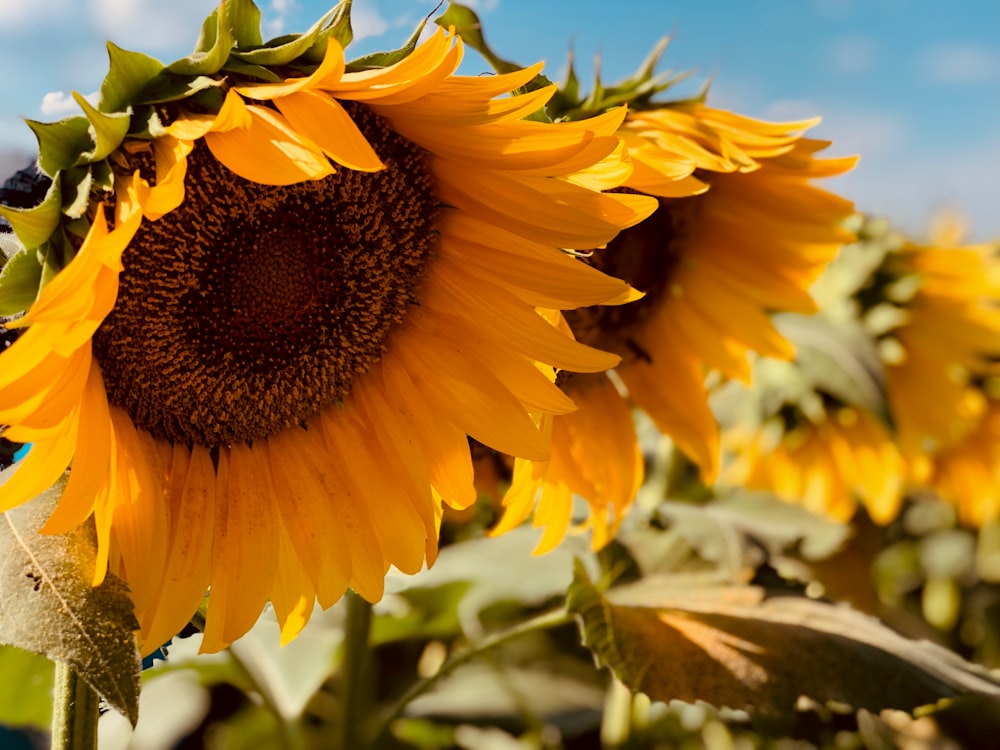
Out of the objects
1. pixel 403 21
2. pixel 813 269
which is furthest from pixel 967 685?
pixel 403 21

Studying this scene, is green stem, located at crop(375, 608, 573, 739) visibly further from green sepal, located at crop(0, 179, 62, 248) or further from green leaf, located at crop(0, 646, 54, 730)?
green sepal, located at crop(0, 179, 62, 248)

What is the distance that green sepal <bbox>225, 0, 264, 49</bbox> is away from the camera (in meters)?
0.82

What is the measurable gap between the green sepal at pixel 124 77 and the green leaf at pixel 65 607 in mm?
295

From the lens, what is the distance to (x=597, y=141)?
88cm

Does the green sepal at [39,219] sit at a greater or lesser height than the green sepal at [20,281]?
greater

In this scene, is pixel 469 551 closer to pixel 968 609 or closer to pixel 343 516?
pixel 343 516

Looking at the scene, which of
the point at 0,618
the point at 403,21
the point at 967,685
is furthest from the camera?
the point at 967,685

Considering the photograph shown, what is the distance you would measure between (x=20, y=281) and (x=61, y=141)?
0.35 feet

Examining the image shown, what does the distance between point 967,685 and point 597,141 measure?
0.70 m

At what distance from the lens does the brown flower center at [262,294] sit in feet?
3.13

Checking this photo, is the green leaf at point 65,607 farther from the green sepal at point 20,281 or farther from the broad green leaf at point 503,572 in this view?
the broad green leaf at point 503,572

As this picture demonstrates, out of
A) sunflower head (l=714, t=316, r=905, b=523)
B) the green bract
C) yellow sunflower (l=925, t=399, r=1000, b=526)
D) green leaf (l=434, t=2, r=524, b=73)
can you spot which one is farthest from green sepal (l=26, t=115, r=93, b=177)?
yellow sunflower (l=925, t=399, r=1000, b=526)

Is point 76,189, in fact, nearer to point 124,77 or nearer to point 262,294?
Result: point 124,77

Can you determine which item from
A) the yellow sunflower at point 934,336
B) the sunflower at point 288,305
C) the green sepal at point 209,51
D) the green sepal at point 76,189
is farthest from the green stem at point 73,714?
the yellow sunflower at point 934,336
